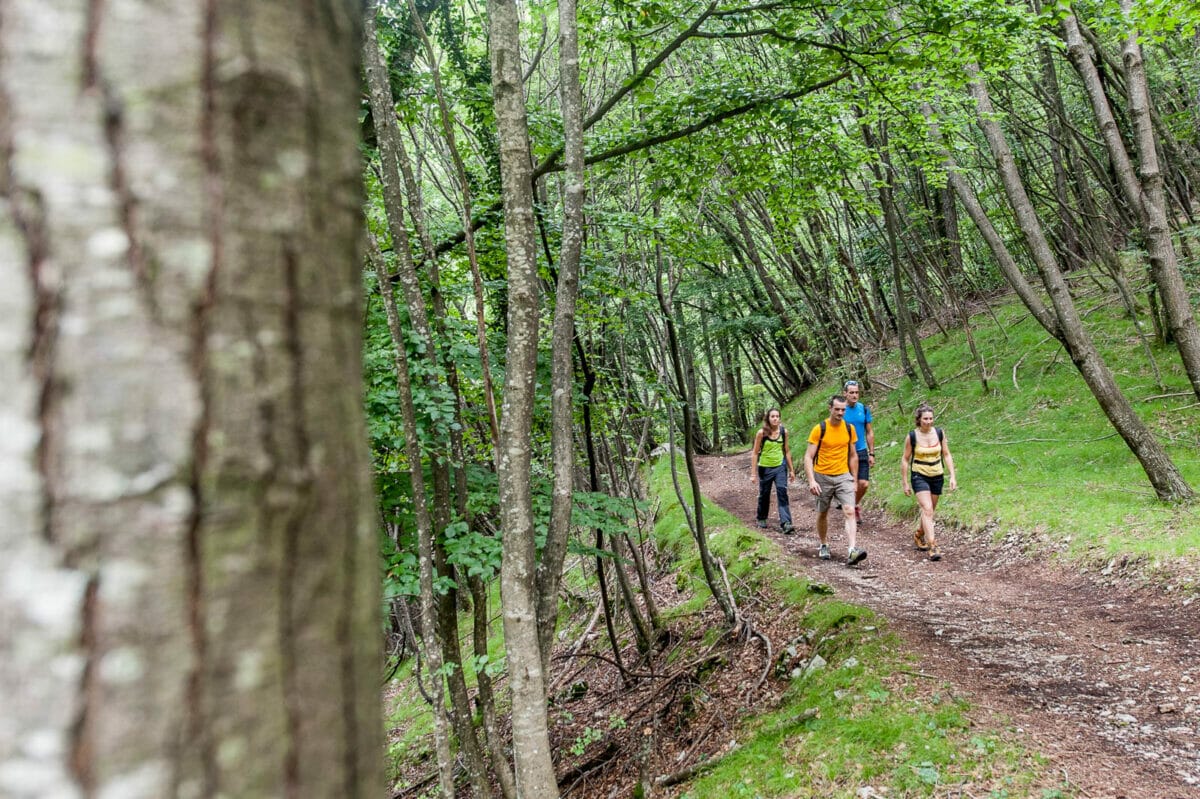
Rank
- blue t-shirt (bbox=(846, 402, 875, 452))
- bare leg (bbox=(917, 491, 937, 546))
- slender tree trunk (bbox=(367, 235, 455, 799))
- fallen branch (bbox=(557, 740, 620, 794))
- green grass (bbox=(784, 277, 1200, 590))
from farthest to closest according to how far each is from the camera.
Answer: blue t-shirt (bbox=(846, 402, 875, 452)) → bare leg (bbox=(917, 491, 937, 546)) → green grass (bbox=(784, 277, 1200, 590)) → fallen branch (bbox=(557, 740, 620, 794)) → slender tree trunk (bbox=(367, 235, 455, 799))

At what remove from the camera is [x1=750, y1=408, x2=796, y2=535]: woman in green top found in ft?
34.2

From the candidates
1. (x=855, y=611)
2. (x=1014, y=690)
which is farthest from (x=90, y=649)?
(x=855, y=611)

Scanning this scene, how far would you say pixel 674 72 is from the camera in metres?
13.6

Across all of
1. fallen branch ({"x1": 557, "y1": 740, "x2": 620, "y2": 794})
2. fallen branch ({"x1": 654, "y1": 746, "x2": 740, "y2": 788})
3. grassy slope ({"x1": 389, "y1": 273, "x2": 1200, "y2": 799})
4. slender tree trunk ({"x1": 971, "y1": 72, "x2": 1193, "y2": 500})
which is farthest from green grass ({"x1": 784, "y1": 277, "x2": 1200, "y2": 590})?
fallen branch ({"x1": 557, "y1": 740, "x2": 620, "y2": 794})

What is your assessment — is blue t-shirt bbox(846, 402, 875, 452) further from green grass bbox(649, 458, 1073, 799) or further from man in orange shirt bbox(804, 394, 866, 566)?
green grass bbox(649, 458, 1073, 799)

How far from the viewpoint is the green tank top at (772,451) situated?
10.6m

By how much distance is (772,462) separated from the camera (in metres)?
10.7

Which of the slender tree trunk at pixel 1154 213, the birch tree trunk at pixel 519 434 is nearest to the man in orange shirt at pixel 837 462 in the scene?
the slender tree trunk at pixel 1154 213

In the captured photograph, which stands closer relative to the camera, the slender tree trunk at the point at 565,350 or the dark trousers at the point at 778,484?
the slender tree trunk at the point at 565,350

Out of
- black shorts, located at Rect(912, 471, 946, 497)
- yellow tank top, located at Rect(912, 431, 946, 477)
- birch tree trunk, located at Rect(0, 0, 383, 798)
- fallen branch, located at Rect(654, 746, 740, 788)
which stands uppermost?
birch tree trunk, located at Rect(0, 0, 383, 798)

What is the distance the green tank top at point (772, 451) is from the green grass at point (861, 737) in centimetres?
396

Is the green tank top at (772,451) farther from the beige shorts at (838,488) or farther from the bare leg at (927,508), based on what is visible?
the bare leg at (927,508)

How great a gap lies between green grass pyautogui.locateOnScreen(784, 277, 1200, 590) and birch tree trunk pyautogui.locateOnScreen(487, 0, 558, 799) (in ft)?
20.5

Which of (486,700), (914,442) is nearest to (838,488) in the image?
(914,442)
